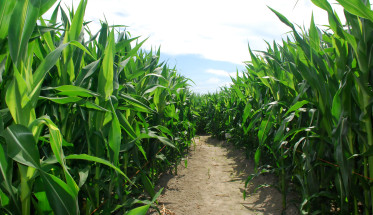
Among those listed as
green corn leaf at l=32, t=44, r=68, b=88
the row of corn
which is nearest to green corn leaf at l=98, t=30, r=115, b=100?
the row of corn

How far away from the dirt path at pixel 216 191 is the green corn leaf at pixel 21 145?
2138 millimetres

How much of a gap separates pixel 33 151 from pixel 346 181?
5.15 ft

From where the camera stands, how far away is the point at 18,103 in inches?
36.1

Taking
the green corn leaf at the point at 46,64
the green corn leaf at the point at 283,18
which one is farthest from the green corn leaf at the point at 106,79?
the green corn leaf at the point at 283,18

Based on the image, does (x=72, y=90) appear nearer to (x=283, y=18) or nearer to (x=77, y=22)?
(x=77, y=22)

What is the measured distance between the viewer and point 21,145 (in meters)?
0.84

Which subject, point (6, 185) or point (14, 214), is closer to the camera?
point (6, 185)

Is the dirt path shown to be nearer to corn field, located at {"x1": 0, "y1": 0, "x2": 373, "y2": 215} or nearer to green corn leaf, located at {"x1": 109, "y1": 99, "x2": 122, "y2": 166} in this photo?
corn field, located at {"x1": 0, "y1": 0, "x2": 373, "y2": 215}

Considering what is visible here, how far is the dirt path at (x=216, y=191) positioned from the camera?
2.81 metres

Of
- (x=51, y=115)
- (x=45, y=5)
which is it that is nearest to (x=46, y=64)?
(x=45, y=5)

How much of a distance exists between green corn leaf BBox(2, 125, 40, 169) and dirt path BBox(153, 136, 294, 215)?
2138 mm

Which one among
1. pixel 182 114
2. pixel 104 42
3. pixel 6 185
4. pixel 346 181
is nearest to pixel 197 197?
pixel 182 114

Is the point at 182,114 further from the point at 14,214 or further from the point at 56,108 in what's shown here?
the point at 14,214

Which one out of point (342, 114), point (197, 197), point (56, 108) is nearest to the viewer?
point (56, 108)
